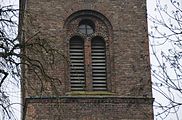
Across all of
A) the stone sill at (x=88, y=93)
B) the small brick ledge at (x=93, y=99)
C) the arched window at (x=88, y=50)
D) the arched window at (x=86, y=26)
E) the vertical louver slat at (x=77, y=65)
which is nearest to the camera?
the small brick ledge at (x=93, y=99)

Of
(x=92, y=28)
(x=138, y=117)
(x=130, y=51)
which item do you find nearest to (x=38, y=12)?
(x=92, y=28)

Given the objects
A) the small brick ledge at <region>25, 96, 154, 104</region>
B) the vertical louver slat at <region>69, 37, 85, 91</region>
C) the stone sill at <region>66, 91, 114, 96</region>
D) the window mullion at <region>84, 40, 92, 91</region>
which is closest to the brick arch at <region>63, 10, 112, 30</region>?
the vertical louver slat at <region>69, 37, 85, 91</region>

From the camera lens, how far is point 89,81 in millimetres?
23125

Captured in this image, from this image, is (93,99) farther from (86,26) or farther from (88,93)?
(86,26)

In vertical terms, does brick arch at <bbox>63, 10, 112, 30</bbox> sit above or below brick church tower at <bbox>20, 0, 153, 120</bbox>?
above

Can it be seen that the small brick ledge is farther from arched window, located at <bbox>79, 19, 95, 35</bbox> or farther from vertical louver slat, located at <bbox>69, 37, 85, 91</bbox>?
arched window, located at <bbox>79, 19, 95, 35</bbox>

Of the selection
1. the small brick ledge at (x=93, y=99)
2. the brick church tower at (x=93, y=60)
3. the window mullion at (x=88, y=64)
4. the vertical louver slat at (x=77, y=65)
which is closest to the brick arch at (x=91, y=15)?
the brick church tower at (x=93, y=60)

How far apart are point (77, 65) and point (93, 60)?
1.92ft

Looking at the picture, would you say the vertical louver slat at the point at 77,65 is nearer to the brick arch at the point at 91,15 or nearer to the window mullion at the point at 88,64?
the window mullion at the point at 88,64

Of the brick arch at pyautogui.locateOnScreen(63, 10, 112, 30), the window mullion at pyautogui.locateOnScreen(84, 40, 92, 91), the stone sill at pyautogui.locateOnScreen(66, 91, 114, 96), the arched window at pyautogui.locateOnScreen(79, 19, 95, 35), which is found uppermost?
the brick arch at pyautogui.locateOnScreen(63, 10, 112, 30)

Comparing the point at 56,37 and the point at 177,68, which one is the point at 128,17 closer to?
the point at 56,37

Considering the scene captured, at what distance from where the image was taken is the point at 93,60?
930 inches

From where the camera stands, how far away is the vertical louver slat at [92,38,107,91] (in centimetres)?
2323

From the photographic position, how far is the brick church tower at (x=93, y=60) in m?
22.4
